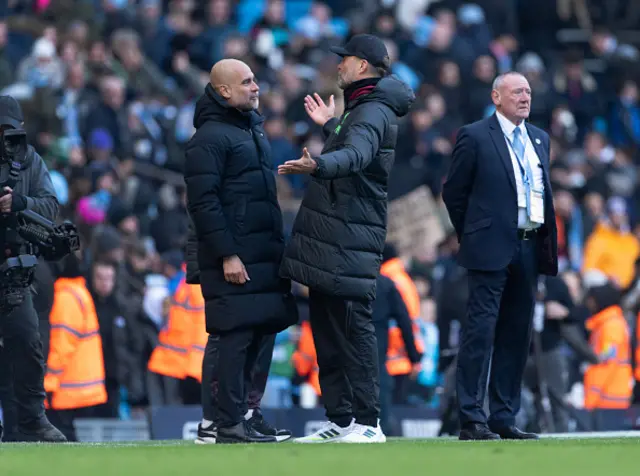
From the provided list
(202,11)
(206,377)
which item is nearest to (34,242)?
(206,377)

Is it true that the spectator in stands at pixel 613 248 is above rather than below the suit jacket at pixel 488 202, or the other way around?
below

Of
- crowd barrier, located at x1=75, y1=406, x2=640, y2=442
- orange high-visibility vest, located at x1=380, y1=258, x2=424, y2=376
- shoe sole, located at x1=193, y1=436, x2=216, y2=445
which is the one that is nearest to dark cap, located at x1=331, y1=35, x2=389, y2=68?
shoe sole, located at x1=193, y1=436, x2=216, y2=445

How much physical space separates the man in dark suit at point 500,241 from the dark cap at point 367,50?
41.4 inches

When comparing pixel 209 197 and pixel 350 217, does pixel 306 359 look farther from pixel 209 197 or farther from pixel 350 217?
pixel 209 197

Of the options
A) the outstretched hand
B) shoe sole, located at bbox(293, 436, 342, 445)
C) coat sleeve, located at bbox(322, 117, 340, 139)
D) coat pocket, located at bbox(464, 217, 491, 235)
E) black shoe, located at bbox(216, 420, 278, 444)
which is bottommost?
shoe sole, located at bbox(293, 436, 342, 445)

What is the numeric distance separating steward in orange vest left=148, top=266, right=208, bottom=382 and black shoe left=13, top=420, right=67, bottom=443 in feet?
13.2

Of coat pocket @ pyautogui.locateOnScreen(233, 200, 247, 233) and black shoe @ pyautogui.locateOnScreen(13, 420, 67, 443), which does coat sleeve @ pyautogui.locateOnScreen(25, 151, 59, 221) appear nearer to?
black shoe @ pyautogui.locateOnScreen(13, 420, 67, 443)

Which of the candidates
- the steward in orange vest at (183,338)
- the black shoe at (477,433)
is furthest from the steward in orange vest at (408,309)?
the black shoe at (477,433)

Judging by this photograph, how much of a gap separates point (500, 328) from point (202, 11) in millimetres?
14783

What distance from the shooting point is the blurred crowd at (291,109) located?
18812mm

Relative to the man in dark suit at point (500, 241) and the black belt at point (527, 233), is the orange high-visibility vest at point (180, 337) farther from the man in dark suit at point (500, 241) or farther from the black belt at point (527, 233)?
the black belt at point (527, 233)

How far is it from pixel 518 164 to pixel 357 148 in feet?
5.46

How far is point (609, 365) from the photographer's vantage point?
19328 millimetres

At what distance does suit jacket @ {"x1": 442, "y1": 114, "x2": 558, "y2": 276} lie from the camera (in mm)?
12391
